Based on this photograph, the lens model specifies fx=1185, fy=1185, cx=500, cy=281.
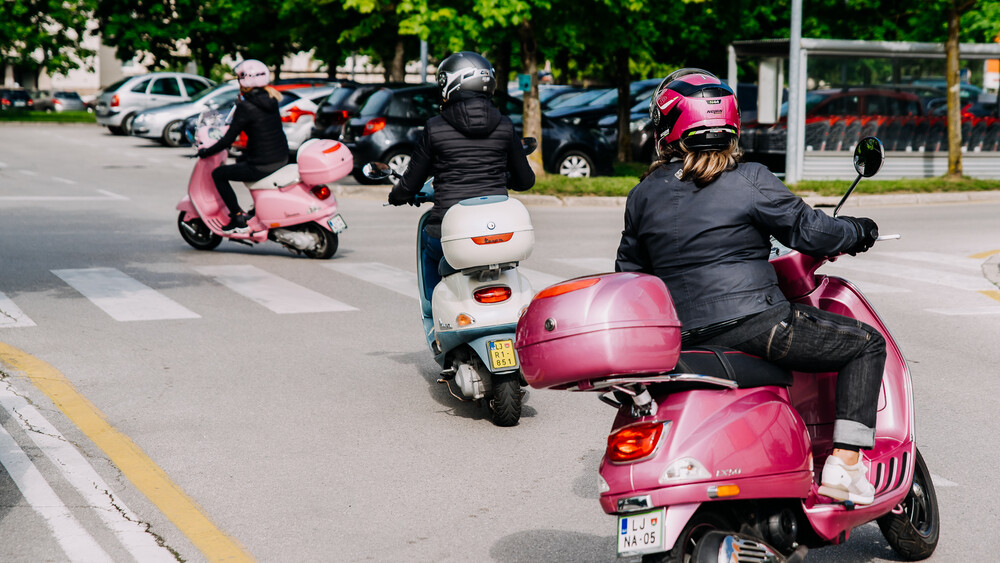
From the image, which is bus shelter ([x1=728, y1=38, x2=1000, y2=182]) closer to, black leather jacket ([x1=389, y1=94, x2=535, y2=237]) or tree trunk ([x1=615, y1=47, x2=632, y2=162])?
tree trunk ([x1=615, y1=47, x2=632, y2=162])

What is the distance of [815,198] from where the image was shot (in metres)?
18.7

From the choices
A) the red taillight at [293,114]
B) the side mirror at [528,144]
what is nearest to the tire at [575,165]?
the red taillight at [293,114]

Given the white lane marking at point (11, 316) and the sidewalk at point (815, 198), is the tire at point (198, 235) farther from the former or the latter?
the sidewalk at point (815, 198)

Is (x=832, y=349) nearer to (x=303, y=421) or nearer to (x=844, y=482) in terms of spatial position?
(x=844, y=482)

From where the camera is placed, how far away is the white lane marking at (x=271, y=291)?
9.12m

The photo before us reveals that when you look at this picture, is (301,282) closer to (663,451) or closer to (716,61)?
(663,451)

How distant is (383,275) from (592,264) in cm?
210

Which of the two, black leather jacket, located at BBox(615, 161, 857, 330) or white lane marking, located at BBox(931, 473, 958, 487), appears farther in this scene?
white lane marking, located at BBox(931, 473, 958, 487)

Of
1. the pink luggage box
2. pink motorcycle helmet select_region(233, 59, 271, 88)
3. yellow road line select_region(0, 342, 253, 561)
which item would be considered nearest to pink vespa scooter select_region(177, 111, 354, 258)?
pink motorcycle helmet select_region(233, 59, 271, 88)

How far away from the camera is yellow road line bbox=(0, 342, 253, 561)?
430cm

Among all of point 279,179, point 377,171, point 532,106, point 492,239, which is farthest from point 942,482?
point 532,106

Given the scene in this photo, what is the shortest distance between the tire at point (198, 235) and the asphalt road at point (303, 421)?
237 millimetres

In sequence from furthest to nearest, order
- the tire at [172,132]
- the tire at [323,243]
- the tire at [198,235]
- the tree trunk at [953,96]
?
the tire at [172,132] → the tree trunk at [953,96] → the tire at [198,235] → the tire at [323,243]

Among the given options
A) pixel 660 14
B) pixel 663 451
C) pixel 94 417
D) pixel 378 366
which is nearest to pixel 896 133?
pixel 660 14
